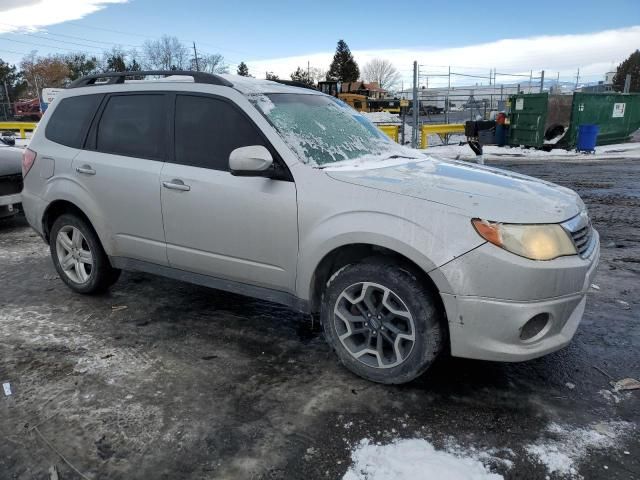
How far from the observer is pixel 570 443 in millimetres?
2492

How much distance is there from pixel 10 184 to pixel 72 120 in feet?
11.5

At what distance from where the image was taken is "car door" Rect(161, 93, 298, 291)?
3180mm

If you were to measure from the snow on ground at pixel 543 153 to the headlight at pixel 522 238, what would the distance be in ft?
41.0

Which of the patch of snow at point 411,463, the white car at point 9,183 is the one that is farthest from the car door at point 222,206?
the white car at point 9,183

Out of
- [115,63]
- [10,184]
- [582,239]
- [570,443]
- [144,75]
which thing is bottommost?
[570,443]

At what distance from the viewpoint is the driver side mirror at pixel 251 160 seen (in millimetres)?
3045

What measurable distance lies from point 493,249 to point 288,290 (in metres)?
1.32

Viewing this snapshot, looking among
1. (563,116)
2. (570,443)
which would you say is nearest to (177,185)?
(570,443)

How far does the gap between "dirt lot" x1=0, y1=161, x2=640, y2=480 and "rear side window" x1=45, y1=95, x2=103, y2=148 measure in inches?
56.6

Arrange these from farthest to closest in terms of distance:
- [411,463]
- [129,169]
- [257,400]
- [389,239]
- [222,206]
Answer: [129,169], [222,206], [257,400], [389,239], [411,463]

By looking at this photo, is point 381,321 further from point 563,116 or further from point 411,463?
point 563,116

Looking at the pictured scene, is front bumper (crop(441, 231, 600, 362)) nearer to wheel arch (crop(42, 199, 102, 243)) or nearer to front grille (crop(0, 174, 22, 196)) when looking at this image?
wheel arch (crop(42, 199, 102, 243))

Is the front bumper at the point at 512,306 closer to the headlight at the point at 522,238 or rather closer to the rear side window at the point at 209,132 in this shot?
the headlight at the point at 522,238

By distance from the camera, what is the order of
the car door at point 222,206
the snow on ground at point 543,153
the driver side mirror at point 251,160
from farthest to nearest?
the snow on ground at point 543,153, the car door at point 222,206, the driver side mirror at point 251,160
